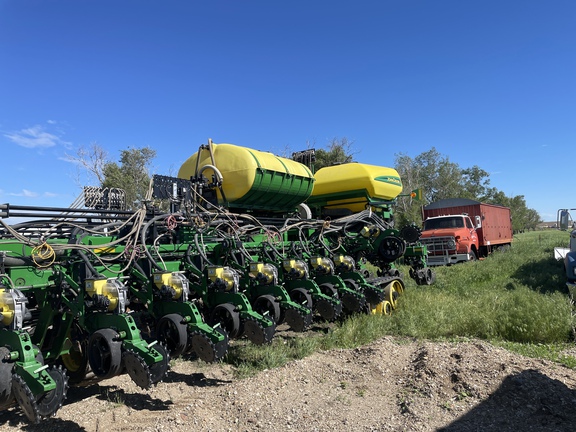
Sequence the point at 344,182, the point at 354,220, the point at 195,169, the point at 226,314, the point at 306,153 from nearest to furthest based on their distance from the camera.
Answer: the point at 226,314 → the point at 195,169 → the point at 354,220 → the point at 344,182 → the point at 306,153

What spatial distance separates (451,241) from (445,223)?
2.00 metres

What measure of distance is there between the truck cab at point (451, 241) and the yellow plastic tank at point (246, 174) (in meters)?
9.19

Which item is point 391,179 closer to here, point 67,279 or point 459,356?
point 459,356

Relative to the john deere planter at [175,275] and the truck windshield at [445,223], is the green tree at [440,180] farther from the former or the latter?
the john deere planter at [175,275]

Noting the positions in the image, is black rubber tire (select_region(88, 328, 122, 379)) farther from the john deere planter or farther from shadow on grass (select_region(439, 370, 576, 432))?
shadow on grass (select_region(439, 370, 576, 432))

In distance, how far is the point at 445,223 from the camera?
18.6m

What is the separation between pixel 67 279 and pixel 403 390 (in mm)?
3590

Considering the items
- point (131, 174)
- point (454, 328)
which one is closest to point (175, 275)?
point (454, 328)

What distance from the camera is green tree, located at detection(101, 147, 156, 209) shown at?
24.8m

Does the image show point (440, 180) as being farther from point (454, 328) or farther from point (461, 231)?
point (454, 328)

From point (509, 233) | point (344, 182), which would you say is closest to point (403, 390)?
point (344, 182)

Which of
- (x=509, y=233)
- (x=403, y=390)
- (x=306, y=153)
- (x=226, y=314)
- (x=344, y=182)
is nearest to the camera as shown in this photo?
(x=403, y=390)

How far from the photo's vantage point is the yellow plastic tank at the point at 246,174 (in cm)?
779

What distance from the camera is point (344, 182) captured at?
10148 mm
